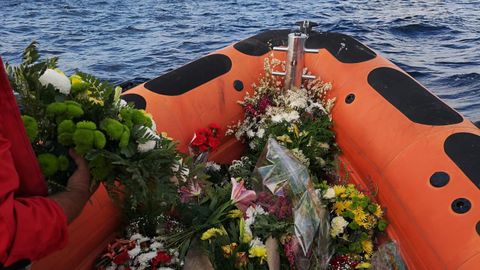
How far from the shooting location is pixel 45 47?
25.8ft

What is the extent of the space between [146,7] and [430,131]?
9.98 metres

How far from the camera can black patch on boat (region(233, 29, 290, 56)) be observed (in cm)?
379

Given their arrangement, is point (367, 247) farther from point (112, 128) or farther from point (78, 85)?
point (78, 85)

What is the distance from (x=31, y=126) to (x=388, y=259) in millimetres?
1698

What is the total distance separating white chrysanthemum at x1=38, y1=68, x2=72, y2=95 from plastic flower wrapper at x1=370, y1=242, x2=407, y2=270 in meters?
1.63

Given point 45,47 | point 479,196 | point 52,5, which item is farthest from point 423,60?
point 52,5

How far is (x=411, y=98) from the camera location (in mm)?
2922

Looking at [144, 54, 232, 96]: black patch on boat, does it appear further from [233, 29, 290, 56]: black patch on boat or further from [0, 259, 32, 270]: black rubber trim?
[0, 259, 32, 270]: black rubber trim

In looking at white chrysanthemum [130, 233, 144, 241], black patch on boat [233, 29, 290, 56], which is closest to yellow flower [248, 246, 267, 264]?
white chrysanthemum [130, 233, 144, 241]

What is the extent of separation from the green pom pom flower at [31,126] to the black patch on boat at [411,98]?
6.95 feet

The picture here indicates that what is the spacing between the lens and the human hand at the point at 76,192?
53.5 inches

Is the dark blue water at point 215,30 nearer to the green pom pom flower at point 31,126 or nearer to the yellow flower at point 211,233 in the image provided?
the yellow flower at point 211,233

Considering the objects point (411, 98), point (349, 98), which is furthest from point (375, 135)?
point (349, 98)

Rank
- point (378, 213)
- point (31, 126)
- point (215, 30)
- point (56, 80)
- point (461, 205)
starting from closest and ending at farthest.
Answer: point (31, 126) → point (56, 80) → point (461, 205) → point (378, 213) → point (215, 30)
